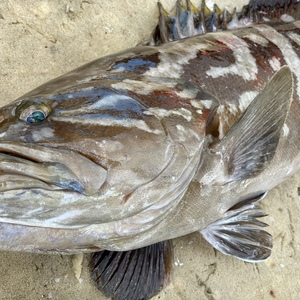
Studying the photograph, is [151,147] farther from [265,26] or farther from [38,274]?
[265,26]

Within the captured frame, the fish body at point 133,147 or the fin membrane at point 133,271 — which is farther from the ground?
the fish body at point 133,147

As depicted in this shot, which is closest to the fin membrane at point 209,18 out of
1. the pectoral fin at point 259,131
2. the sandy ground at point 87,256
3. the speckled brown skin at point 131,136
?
the sandy ground at point 87,256

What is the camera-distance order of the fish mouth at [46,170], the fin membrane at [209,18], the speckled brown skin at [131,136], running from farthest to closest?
1. the fin membrane at [209,18]
2. the speckled brown skin at [131,136]
3. the fish mouth at [46,170]

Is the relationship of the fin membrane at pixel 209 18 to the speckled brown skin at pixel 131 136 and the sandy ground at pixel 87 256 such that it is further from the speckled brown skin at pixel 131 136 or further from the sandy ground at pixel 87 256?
the speckled brown skin at pixel 131 136

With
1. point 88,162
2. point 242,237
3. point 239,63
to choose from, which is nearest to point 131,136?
point 88,162

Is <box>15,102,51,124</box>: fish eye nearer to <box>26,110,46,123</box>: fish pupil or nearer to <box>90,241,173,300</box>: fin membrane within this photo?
<box>26,110,46,123</box>: fish pupil
